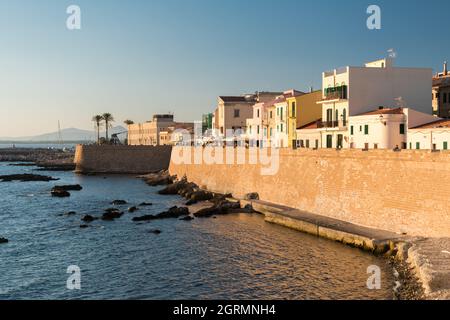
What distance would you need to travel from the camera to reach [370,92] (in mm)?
42719

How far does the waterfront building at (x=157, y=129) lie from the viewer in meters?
112

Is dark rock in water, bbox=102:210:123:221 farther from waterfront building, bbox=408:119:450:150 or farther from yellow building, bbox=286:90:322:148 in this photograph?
waterfront building, bbox=408:119:450:150

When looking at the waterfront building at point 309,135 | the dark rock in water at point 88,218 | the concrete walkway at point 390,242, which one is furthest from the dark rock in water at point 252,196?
the dark rock in water at point 88,218

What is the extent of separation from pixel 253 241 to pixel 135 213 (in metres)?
14.8

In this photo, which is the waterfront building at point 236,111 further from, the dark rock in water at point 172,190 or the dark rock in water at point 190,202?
the dark rock in water at point 190,202

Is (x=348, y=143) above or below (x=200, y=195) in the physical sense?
above

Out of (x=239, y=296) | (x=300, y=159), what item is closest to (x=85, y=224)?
(x=300, y=159)

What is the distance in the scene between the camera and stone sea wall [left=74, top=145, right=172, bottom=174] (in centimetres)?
8688

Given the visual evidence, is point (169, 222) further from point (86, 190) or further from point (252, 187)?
point (86, 190)

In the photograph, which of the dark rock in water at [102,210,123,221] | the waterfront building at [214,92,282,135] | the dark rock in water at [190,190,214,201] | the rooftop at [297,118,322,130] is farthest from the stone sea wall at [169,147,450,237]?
the waterfront building at [214,92,282,135]

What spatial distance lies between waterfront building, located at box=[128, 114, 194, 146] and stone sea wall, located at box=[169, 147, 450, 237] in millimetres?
66022

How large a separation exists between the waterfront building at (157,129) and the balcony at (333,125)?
6461cm

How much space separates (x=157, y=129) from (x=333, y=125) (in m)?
77.7
